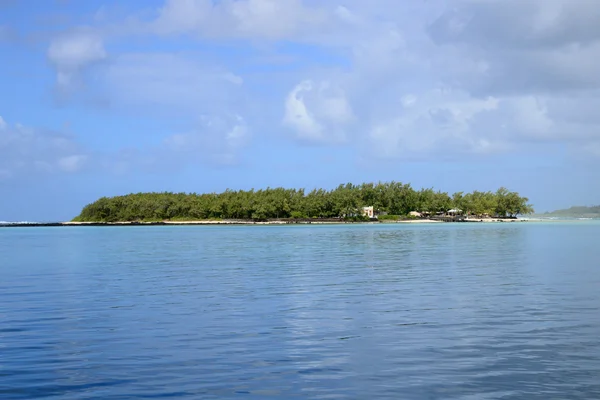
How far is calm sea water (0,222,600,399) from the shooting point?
46.4 ft

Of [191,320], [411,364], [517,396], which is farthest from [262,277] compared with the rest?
[517,396]

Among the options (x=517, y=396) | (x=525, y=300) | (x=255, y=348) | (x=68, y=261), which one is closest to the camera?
(x=517, y=396)

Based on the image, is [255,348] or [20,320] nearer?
[255,348]

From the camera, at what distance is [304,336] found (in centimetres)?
1959

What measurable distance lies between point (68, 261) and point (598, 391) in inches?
1883

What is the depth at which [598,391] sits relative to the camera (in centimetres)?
1343

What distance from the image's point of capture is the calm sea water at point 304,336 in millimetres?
14156

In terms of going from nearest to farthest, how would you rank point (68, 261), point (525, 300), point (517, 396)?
1. point (517, 396)
2. point (525, 300)
3. point (68, 261)

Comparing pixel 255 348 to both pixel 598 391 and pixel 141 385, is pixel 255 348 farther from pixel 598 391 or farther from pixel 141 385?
pixel 598 391

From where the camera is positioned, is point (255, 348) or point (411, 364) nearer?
point (411, 364)

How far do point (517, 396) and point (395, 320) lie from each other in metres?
9.18

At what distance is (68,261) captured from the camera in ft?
179

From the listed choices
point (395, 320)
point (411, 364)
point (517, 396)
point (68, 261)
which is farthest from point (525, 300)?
point (68, 261)

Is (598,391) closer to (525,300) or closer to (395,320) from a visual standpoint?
(395,320)
